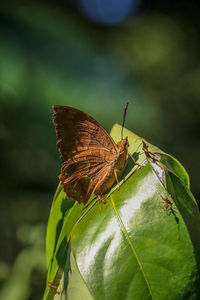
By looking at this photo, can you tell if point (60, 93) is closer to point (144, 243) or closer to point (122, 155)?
point (122, 155)

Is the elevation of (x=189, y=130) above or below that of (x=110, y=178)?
below

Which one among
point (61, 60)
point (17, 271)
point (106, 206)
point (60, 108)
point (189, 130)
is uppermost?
point (61, 60)

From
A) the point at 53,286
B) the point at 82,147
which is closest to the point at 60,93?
the point at 82,147

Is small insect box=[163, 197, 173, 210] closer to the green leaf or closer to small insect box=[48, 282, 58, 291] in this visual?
Answer: the green leaf

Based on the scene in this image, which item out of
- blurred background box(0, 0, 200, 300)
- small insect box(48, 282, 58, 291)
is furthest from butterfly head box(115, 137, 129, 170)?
blurred background box(0, 0, 200, 300)

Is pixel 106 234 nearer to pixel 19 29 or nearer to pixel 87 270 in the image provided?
pixel 87 270

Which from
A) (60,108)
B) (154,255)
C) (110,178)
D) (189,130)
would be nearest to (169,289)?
(154,255)
